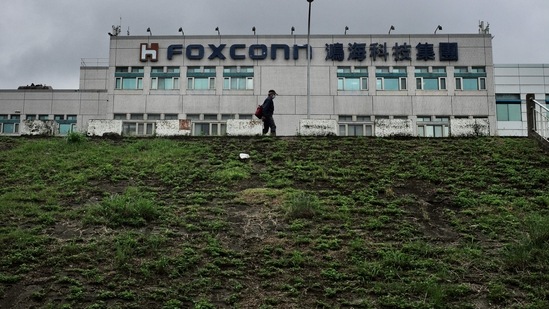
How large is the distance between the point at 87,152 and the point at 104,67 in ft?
125

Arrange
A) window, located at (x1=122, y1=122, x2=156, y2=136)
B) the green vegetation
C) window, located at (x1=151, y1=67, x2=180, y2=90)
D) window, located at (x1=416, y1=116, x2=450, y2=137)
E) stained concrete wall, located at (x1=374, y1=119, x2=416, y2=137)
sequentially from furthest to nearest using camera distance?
window, located at (x1=151, y1=67, x2=180, y2=90) < window, located at (x1=416, y1=116, x2=450, y2=137) < window, located at (x1=122, y1=122, x2=156, y2=136) < stained concrete wall, located at (x1=374, y1=119, x2=416, y2=137) < the green vegetation

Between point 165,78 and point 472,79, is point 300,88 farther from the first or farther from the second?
point 472,79

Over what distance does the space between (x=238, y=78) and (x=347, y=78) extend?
25.9ft

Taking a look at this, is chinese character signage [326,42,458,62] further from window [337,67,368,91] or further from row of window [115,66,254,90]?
row of window [115,66,254,90]

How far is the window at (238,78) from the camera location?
158 ft

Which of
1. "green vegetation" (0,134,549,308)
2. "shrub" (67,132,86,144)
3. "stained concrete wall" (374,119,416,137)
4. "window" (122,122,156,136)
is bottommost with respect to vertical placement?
"green vegetation" (0,134,549,308)

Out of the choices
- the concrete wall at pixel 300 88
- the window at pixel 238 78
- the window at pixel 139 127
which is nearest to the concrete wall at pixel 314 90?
the concrete wall at pixel 300 88

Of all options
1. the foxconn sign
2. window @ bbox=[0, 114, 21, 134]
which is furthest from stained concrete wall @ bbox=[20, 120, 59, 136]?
window @ bbox=[0, 114, 21, 134]

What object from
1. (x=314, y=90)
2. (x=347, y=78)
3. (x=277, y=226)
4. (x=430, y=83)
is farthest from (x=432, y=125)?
(x=277, y=226)

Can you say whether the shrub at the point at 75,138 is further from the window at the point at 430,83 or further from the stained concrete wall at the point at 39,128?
the window at the point at 430,83

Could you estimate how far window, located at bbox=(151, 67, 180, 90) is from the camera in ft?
159

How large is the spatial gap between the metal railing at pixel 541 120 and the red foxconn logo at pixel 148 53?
32334mm

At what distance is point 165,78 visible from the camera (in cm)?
4850

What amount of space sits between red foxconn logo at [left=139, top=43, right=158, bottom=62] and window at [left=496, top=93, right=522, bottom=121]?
29312mm
